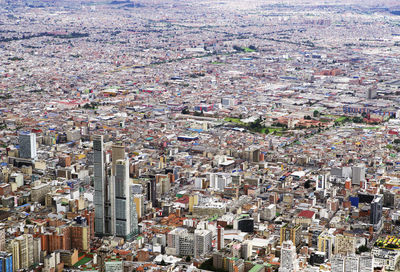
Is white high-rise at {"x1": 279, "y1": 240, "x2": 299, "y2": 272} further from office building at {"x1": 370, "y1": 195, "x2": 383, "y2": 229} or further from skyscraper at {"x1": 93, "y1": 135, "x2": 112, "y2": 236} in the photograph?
skyscraper at {"x1": 93, "y1": 135, "x2": 112, "y2": 236}

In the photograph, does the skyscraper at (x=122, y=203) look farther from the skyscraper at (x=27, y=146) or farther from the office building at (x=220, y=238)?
the skyscraper at (x=27, y=146)

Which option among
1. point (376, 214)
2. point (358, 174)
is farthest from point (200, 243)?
point (358, 174)

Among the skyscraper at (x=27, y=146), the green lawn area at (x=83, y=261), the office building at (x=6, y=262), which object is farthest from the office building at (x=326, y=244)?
the skyscraper at (x=27, y=146)

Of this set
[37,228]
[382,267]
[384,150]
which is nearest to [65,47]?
[384,150]

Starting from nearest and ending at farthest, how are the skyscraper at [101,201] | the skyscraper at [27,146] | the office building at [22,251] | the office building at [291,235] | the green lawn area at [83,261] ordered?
the office building at [22,251] → the green lawn area at [83,261] → the office building at [291,235] → the skyscraper at [101,201] → the skyscraper at [27,146]

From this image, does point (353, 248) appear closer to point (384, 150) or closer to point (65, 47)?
point (384, 150)

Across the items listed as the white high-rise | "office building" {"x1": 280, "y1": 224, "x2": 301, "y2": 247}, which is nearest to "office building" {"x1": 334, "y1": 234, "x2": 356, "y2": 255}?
"office building" {"x1": 280, "y1": 224, "x2": 301, "y2": 247}

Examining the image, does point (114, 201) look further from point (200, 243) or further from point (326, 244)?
point (326, 244)

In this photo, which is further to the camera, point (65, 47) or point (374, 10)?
point (374, 10)
